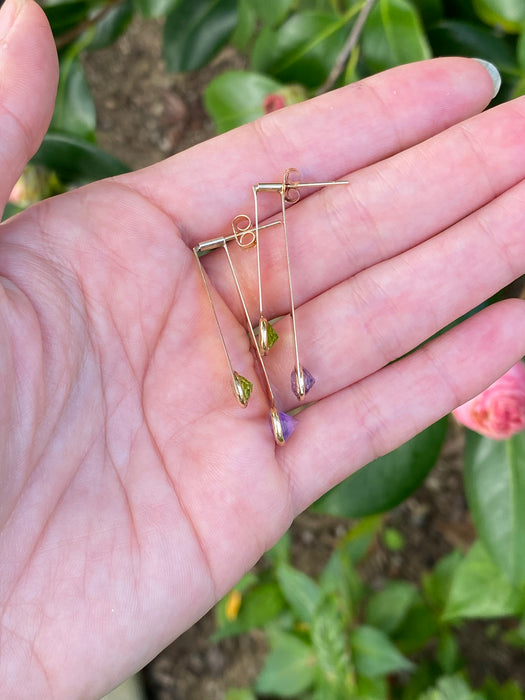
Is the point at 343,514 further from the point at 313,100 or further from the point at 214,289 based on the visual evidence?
the point at 313,100

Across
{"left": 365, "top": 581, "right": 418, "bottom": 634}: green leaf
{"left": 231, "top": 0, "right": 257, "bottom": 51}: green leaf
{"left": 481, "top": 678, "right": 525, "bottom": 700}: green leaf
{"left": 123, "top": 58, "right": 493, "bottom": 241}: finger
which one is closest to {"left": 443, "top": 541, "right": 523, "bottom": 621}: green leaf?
{"left": 365, "top": 581, "right": 418, "bottom": 634}: green leaf

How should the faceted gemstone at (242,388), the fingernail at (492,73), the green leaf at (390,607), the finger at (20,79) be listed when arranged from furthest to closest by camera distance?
1. the green leaf at (390,607)
2. the fingernail at (492,73)
3. the faceted gemstone at (242,388)
4. the finger at (20,79)

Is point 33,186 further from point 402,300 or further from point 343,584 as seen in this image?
point 343,584

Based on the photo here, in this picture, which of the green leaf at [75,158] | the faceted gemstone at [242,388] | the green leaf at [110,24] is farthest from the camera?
the green leaf at [110,24]

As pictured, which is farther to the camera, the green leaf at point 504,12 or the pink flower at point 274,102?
the pink flower at point 274,102

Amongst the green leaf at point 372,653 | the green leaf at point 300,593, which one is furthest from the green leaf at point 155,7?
the green leaf at point 372,653

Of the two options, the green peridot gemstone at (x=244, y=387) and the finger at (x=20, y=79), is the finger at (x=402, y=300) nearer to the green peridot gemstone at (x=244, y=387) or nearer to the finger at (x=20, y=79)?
the green peridot gemstone at (x=244, y=387)

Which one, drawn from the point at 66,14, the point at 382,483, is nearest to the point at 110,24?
the point at 66,14
